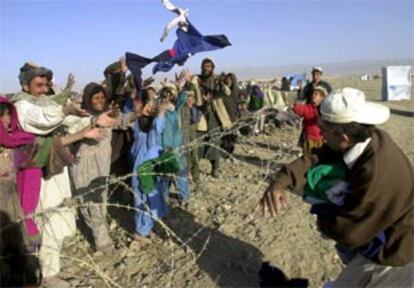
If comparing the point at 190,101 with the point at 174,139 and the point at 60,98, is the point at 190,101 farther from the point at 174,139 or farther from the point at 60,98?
the point at 60,98

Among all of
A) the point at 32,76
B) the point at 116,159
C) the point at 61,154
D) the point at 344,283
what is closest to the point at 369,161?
the point at 344,283

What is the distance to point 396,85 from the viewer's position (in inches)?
929

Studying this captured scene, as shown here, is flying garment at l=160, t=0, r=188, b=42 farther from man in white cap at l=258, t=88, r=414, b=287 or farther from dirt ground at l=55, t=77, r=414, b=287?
man in white cap at l=258, t=88, r=414, b=287

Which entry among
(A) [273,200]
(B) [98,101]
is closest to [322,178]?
(A) [273,200]

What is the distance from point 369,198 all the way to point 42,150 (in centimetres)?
254

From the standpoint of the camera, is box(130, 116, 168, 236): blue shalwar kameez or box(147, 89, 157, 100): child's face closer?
box(130, 116, 168, 236): blue shalwar kameez

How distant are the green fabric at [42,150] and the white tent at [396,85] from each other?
2136cm

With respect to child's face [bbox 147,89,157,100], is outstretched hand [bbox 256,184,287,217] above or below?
below

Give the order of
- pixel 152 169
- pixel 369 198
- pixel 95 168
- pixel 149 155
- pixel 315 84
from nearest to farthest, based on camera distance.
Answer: pixel 369 198, pixel 95 168, pixel 152 169, pixel 149 155, pixel 315 84

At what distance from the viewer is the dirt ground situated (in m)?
4.65

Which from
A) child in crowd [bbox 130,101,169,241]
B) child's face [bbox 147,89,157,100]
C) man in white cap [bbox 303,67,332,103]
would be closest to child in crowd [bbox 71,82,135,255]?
child in crowd [bbox 130,101,169,241]

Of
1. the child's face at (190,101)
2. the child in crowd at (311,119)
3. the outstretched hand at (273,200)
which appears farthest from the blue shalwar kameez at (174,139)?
the outstretched hand at (273,200)

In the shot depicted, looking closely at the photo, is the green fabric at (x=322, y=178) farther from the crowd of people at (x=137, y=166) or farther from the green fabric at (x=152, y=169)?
the green fabric at (x=152, y=169)

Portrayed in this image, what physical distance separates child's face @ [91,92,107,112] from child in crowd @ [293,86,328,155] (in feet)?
9.12
